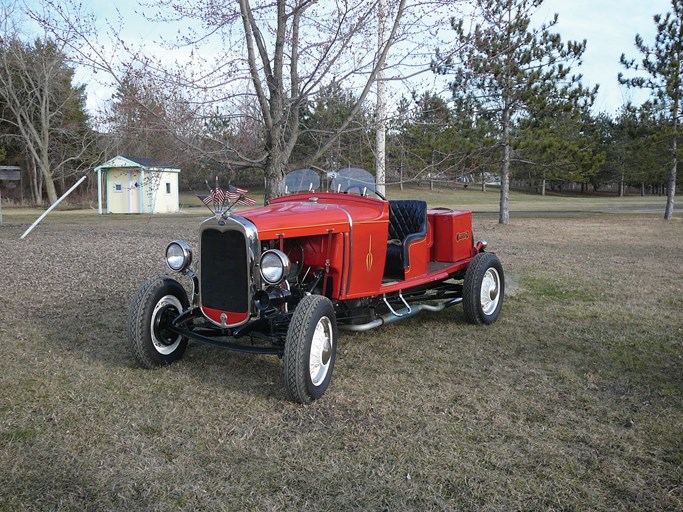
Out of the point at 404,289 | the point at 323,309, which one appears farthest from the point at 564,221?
the point at 323,309

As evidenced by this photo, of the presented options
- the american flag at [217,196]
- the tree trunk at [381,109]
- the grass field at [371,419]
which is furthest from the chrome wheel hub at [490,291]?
the american flag at [217,196]

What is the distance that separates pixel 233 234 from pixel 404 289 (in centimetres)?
197

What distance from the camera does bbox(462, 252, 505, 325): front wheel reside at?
591 cm

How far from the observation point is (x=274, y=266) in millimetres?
4008

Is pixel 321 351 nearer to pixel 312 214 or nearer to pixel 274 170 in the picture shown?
pixel 312 214

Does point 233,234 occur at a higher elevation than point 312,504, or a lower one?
higher

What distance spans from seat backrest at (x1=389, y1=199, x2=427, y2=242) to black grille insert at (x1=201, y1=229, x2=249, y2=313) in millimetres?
2182

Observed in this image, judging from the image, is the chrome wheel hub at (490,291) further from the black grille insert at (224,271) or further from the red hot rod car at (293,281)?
the black grille insert at (224,271)

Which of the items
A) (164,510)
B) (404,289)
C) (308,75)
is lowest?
(164,510)

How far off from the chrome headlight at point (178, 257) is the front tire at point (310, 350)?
1.10m

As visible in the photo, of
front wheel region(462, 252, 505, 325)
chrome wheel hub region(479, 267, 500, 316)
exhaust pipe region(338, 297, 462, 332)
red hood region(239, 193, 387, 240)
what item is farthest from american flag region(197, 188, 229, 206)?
chrome wheel hub region(479, 267, 500, 316)

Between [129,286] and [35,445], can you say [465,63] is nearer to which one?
[129,286]

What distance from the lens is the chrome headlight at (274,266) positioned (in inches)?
157

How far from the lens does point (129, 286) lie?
7.96m
